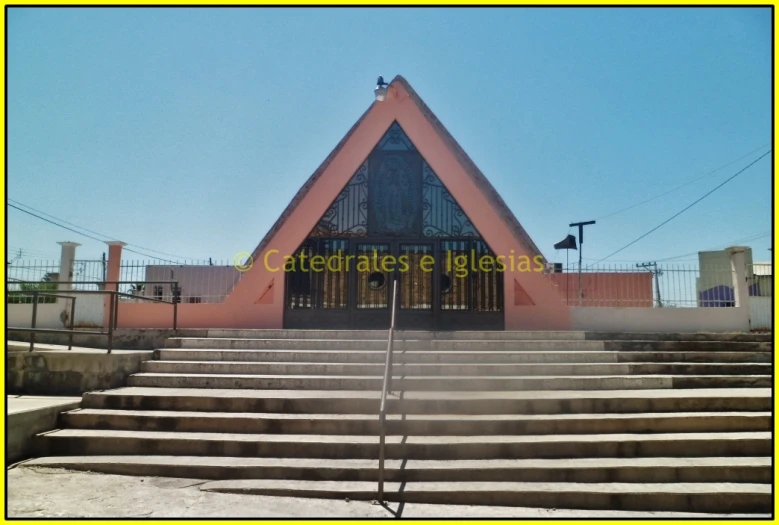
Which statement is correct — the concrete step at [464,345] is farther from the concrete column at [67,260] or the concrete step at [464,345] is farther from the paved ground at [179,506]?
the concrete column at [67,260]

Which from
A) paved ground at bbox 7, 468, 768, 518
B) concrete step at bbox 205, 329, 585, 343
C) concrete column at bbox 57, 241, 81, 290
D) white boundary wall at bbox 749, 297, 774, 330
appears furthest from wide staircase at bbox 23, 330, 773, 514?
concrete column at bbox 57, 241, 81, 290

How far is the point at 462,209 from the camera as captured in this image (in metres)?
10.3

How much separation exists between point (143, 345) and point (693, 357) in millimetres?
8654

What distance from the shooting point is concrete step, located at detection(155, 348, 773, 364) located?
746 centimetres

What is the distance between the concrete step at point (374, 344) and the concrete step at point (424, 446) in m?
2.47

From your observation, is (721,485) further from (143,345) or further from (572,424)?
(143,345)

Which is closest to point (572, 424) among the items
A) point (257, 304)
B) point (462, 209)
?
point (462, 209)

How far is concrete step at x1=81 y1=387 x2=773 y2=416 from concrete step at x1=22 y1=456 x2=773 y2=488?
2.91ft

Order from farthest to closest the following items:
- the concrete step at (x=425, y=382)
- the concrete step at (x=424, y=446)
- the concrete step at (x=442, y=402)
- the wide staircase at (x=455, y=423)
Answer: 1. the concrete step at (x=425, y=382)
2. the concrete step at (x=442, y=402)
3. the concrete step at (x=424, y=446)
4. the wide staircase at (x=455, y=423)

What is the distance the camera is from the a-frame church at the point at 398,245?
10203 millimetres

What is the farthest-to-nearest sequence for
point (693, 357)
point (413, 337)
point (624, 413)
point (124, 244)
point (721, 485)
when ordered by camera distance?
point (124, 244), point (413, 337), point (693, 357), point (624, 413), point (721, 485)

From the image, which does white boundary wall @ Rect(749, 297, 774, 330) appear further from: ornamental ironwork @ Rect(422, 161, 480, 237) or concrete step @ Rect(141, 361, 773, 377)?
ornamental ironwork @ Rect(422, 161, 480, 237)

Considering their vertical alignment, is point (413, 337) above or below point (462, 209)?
below

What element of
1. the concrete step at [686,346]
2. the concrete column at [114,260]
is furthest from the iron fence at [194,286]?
the concrete step at [686,346]
